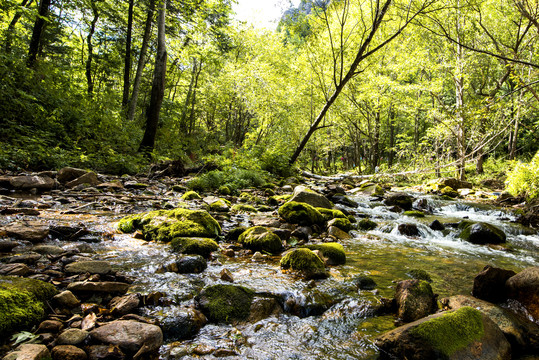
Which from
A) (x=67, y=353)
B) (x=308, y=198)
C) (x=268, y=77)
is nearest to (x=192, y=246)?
(x=67, y=353)

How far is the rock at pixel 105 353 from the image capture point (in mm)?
1849

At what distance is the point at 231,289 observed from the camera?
2924 mm

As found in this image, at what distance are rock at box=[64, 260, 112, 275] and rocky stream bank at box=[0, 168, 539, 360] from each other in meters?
0.02

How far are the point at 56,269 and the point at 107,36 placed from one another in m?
24.0

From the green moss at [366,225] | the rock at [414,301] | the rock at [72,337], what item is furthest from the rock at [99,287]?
the green moss at [366,225]

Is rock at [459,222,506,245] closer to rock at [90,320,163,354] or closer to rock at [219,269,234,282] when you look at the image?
rock at [219,269,234,282]

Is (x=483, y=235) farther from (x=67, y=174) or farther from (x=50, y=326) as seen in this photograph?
(x=67, y=174)

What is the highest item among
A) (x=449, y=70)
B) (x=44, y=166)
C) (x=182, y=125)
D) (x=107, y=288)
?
(x=449, y=70)

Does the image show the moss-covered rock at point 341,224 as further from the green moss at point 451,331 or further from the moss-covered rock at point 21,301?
the moss-covered rock at point 21,301

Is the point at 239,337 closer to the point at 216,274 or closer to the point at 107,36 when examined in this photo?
the point at 216,274

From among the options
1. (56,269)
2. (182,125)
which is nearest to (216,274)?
(56,269)

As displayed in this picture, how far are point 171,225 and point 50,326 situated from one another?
2.64m

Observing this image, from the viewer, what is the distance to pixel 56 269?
2.81 m

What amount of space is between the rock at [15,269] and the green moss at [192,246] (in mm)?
1710
